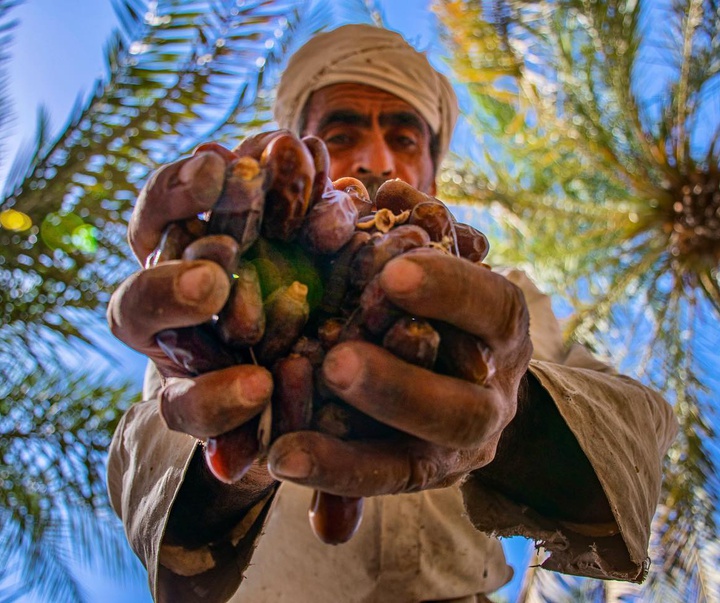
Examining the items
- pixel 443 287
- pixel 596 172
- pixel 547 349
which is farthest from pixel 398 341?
pixel 596 172

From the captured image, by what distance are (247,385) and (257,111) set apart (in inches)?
93.6

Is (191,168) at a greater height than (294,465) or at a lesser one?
greater

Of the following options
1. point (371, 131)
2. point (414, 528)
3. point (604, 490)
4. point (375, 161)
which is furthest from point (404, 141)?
point (604, 490)

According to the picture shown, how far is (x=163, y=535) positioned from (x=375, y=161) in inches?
44.9

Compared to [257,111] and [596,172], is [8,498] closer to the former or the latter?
[257,111]

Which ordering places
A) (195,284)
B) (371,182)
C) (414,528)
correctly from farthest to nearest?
(371,182), (414,528), (195,284)

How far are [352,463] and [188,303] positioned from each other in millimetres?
235

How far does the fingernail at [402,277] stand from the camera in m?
0.70

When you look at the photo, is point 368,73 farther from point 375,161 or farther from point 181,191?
point 181,191

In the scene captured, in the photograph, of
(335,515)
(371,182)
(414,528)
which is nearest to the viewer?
(335,515)

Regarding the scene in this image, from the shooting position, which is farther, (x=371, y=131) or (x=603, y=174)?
(x=603, y=174)

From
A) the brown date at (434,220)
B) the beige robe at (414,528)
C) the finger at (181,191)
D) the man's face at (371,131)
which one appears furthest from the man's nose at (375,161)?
the finger at (181,191)

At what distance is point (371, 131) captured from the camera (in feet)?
6.64

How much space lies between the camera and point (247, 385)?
0.70m
